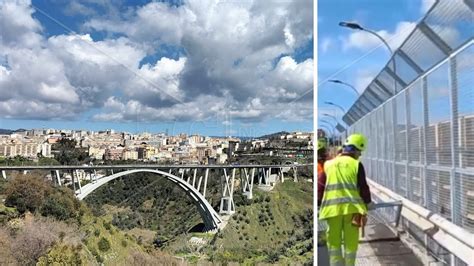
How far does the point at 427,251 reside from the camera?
2.25m

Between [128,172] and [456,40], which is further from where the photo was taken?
[128,172]

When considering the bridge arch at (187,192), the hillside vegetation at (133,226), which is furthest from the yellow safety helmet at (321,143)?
the bridge arch at (187,192)

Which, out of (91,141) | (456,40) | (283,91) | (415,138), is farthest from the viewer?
(91,141)

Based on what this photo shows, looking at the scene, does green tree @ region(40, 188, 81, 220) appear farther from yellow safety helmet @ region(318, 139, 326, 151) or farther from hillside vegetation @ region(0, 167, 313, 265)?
yellow safety helmet @ region(318, 139, 326, 151)

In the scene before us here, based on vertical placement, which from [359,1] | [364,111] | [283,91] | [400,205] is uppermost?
[359,1]

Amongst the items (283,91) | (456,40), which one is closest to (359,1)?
(456,40)

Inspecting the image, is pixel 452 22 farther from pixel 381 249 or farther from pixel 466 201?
pixel 381 249

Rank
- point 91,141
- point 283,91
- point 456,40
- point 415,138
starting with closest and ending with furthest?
point 456,40
point 415,138
point 283,91
point 91,141

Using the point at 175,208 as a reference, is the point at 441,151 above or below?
above

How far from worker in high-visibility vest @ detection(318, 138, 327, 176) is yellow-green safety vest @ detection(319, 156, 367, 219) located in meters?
0.03

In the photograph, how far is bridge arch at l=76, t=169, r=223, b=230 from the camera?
3438mm

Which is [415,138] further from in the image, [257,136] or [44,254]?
[44,254]

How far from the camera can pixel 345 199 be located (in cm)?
234

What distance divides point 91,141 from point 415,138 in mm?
2121
